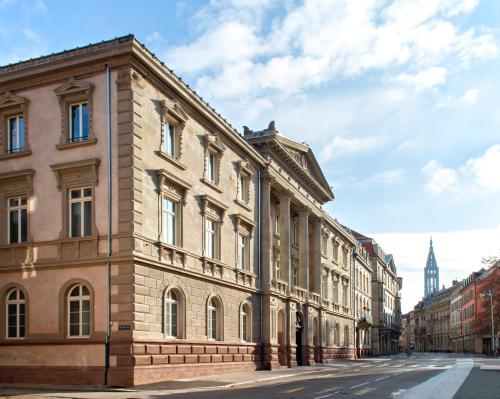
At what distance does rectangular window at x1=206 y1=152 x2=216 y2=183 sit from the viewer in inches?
1309

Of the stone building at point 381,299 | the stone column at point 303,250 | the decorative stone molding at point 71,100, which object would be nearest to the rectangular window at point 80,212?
the decorative stone molding at point 71,100

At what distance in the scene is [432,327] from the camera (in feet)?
632

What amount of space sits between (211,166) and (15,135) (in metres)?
10.2

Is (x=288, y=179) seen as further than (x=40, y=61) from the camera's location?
Yes

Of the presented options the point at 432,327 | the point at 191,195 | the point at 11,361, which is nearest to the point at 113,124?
the point at 191,195

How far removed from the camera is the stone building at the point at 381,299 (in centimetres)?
9900

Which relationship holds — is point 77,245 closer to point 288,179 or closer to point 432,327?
point 288,179

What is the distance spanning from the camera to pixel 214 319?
32656 mm

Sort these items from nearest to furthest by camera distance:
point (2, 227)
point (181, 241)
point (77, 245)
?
1. point (77, 245)
2. point (2, 227)
3. point (181, 241)

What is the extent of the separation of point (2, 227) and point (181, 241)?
755cm

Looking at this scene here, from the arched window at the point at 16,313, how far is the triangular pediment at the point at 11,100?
7.71m

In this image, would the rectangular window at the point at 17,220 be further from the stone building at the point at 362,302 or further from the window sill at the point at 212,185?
the stone building at the point at 362,302

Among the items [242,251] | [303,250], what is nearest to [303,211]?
[303,250]

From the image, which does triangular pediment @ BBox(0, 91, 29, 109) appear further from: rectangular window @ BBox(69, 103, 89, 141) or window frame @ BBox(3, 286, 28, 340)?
window frame @ BBox(3, 286, 28, 340)
